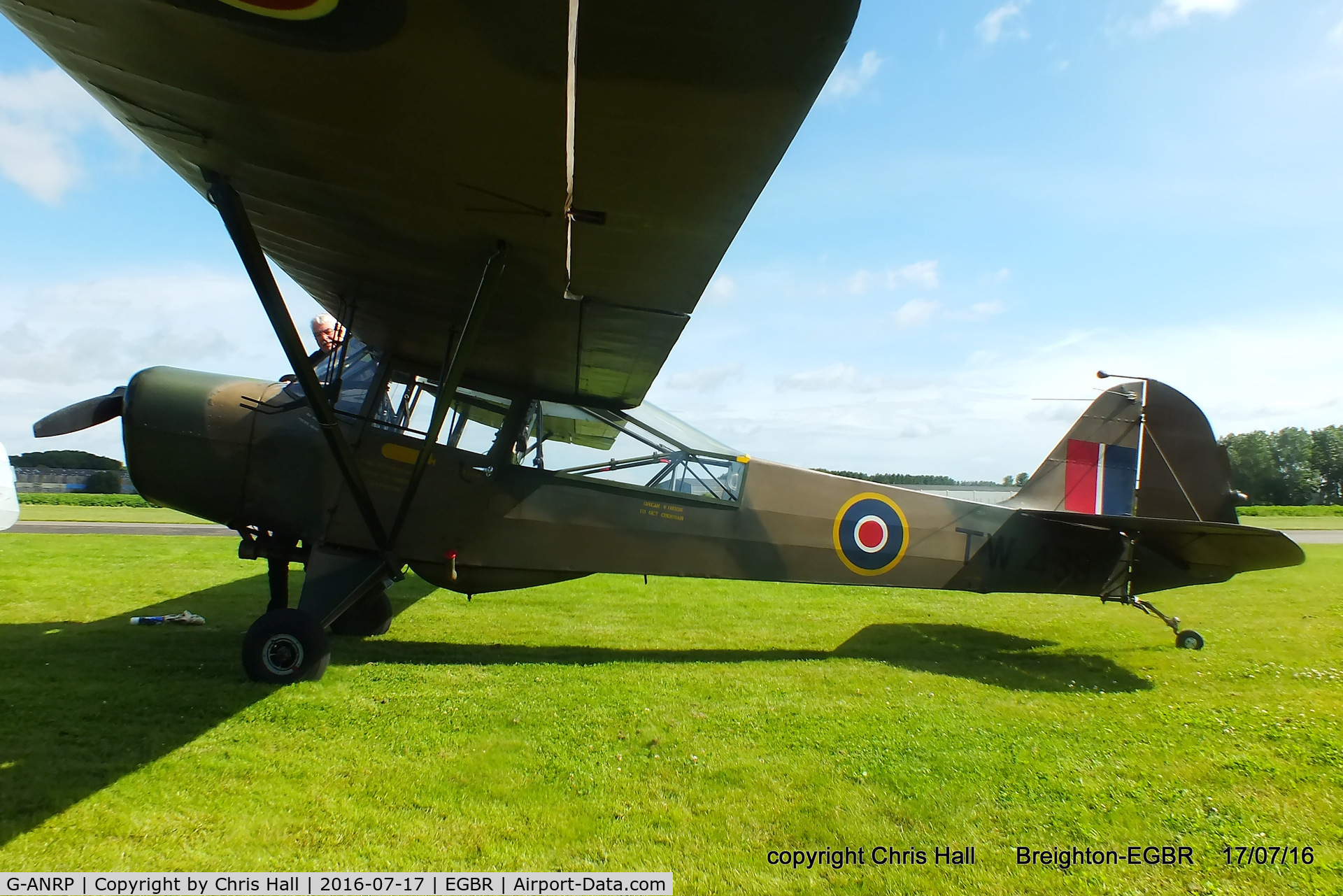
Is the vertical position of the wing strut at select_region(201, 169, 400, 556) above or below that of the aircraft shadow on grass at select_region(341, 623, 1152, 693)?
above

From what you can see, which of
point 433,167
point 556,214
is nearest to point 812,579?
point 556,214

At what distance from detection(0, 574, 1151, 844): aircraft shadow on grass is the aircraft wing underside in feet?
9.18

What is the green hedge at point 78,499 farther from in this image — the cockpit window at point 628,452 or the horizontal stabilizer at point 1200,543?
the horizontal stabilizer at point 1200,543

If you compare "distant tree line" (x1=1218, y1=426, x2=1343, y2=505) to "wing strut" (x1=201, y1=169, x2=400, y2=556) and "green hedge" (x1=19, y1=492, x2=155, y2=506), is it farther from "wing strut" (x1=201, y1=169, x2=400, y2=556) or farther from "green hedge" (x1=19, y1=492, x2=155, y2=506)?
"green hedge" (x1=19, y1=492, x2=155, y2=506)

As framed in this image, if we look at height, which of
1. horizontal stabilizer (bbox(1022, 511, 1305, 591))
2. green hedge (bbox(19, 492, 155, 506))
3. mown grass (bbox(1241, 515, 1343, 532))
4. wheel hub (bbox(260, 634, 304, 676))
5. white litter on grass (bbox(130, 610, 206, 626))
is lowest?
green hedge (bbox(19, 492, 155, 506))

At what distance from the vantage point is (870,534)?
6.25 metres

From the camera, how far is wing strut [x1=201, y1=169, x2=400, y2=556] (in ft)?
11.2

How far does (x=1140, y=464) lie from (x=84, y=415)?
913 cm

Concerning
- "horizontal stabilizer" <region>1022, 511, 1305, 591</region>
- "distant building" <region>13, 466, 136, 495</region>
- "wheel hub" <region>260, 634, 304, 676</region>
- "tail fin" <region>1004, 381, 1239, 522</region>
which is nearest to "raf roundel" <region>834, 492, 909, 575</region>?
"horizontal stabilizer" <region>1022, 511, 1305, 591</region>

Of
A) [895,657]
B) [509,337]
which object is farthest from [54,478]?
[895,657]

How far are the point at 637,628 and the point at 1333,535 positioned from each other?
28.4 meters

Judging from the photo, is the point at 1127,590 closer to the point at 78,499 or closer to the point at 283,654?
the point at 283,654

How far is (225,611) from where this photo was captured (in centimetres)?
702

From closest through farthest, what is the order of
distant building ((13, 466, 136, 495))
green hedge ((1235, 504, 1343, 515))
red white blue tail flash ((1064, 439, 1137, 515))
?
red white blue tail flash ((1064, 439, 1137, 515)) < green hedge ((1235, 504, 1343, 515)) < distant building ((13, 466, 136, 495))
